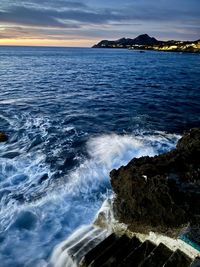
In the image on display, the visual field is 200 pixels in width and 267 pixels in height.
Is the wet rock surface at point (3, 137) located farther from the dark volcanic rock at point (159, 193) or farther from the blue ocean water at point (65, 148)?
the dark volcanic rock at point (159, 193)

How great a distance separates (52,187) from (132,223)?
565cm

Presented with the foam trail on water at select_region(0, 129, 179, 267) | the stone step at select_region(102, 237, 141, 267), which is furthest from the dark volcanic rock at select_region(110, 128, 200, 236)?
the foam trail on water at select_region(0, 129, 179, 267)

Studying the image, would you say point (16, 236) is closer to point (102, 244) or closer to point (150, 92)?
point (102, 244)

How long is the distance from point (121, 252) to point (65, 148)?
431 inches

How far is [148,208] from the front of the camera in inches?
393

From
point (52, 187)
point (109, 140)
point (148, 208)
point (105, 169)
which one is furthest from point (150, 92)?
point (148, 208)

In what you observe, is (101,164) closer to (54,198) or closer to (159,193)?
(54,198)

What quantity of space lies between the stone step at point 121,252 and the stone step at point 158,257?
804mm

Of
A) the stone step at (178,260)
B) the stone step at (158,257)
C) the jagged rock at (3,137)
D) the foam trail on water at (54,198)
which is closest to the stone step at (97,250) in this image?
the stone step at (158,257)

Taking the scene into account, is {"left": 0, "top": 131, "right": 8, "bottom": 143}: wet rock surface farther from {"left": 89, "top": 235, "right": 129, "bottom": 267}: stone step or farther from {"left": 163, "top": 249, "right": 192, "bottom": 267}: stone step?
{"left": 163, "top": 249, "right": 192, "bottom": 267}: stone step

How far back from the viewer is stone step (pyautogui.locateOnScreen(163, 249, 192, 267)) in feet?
25.9

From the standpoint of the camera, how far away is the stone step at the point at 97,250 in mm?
8875

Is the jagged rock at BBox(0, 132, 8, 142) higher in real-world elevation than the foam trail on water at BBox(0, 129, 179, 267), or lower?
higher

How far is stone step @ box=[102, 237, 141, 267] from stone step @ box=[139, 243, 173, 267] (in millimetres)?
804
